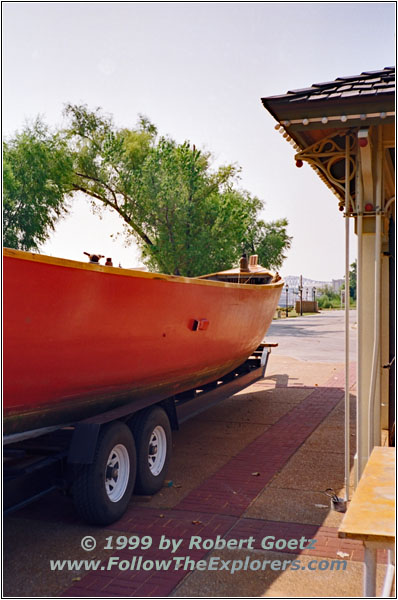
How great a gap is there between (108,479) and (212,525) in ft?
3.00

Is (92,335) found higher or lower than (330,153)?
lower

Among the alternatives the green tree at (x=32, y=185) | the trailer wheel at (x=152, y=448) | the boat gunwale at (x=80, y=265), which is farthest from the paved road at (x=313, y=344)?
the green tree at (x=32, y=185)

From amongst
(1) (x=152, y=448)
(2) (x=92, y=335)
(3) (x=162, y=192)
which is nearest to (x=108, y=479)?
(1) (x=152, y=448)

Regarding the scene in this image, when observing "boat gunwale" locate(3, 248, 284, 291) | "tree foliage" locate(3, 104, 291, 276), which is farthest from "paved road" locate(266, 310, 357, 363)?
"boat gunwale" locate(3, 248, 284, 291)

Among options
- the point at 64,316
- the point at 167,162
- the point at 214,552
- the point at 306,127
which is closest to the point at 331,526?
the point at 214,552

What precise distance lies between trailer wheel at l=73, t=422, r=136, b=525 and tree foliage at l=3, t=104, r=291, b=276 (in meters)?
19.7

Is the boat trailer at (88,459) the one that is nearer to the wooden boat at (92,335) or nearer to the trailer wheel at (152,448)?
the trailer wheel at (152,448)

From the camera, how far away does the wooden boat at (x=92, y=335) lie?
4121mm

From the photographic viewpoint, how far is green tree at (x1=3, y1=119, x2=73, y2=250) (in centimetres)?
2595

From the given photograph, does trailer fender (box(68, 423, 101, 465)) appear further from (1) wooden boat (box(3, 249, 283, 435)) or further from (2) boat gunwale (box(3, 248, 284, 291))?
(2) boat gunwale (box(3, 248, 284, 291))

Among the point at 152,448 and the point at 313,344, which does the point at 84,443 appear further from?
the point at 313,344

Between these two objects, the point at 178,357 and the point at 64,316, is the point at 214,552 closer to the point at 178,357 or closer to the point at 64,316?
the point at 64,316

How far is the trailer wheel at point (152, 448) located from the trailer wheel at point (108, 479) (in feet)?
0.64

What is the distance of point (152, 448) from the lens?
5637 millimetres
